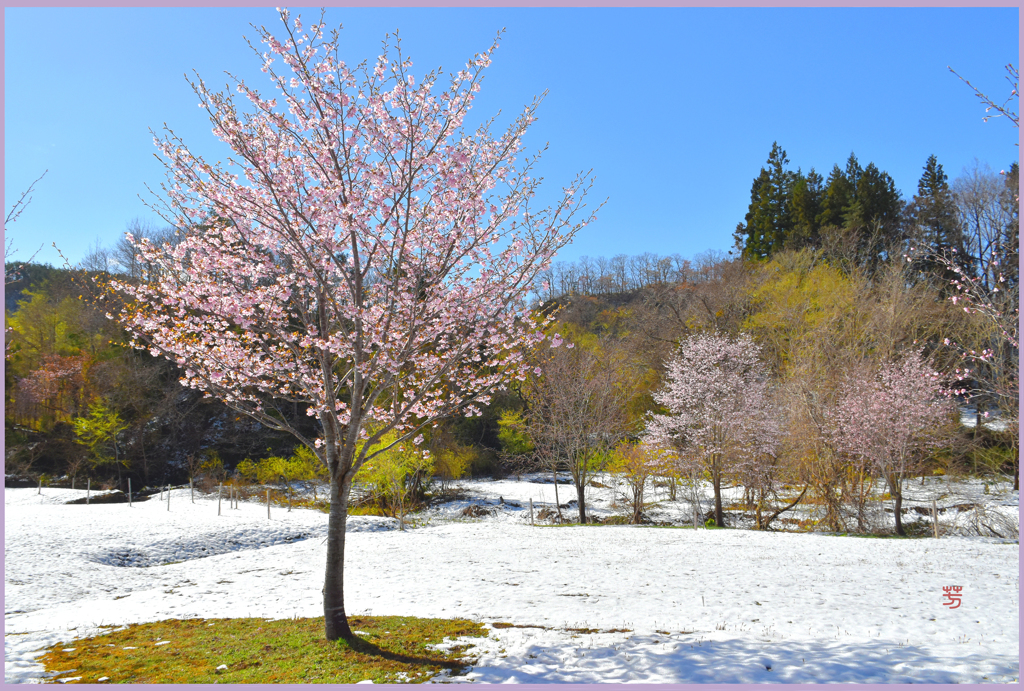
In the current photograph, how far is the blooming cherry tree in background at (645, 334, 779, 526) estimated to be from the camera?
17.8 meters

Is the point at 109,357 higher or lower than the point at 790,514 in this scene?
higher

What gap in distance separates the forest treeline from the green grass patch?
29.6 feet

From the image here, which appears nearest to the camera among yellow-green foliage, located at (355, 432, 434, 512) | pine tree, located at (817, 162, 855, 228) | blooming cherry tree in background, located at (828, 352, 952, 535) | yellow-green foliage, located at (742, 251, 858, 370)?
blooming cherry tree in background, located at (828, 352, 952, 535)

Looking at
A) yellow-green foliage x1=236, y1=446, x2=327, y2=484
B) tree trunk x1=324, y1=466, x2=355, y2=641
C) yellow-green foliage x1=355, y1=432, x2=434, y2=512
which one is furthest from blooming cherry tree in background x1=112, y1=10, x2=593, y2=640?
yellow-green foliage x1=236, y1=446, x2=327, y2=484

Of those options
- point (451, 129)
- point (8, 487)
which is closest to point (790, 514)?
point (451, 129)

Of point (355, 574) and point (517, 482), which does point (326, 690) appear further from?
point (517, 482)

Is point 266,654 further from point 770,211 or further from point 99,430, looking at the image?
point 770,211

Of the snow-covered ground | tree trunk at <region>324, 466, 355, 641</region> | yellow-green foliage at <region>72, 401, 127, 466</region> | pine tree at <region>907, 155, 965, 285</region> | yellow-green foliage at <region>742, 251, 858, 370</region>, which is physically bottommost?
the snow-covered ground

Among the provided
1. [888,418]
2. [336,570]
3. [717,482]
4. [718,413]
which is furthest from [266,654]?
[888,418]

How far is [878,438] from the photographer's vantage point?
16.0 meters

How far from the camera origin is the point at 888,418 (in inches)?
627

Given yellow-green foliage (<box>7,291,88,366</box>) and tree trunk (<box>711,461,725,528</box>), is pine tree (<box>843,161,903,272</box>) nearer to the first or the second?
tree trunk (<box>711,461,725,528</box>)

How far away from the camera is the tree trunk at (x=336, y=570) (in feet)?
17.6

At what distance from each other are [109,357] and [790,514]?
32513mm
